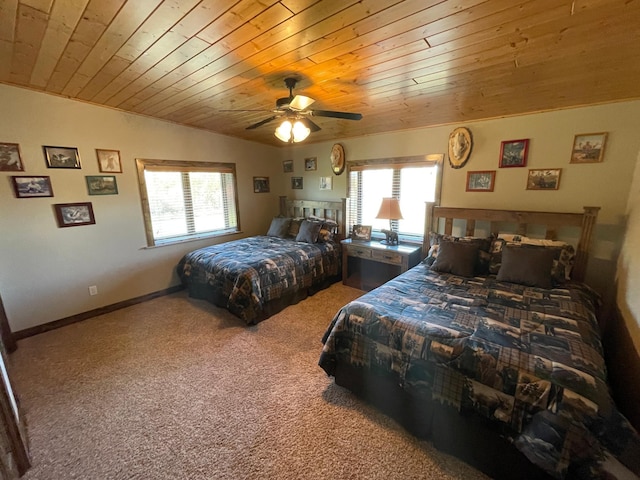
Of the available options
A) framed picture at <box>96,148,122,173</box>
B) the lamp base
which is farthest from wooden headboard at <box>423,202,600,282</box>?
framed picture at <box>96,148,122,173</box>

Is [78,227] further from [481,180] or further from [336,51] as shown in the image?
[481,180]

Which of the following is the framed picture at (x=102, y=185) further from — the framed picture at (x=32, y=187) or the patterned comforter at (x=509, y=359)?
the patterned comforter at (x=509, y=359)

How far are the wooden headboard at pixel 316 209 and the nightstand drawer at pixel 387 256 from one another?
0.93 m

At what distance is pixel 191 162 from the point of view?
12.8 ft

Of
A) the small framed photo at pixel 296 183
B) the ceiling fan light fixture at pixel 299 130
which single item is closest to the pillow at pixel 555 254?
the ceiling fan light fixture at pixel 299 130

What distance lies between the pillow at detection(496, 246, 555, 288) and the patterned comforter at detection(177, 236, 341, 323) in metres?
2.12

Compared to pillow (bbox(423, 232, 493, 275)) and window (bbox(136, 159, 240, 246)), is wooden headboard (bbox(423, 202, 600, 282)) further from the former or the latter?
window (bbox(136, 159, 240, 246))

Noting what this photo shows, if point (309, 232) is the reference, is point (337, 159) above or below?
above

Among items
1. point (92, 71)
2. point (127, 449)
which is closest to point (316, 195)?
point (92, 71)

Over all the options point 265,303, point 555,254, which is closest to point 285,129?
point 265,303

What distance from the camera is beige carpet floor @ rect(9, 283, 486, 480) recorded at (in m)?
1.51

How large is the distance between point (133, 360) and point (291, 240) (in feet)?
8.18

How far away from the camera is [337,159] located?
4227 millimetres

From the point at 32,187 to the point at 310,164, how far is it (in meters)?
3.51
